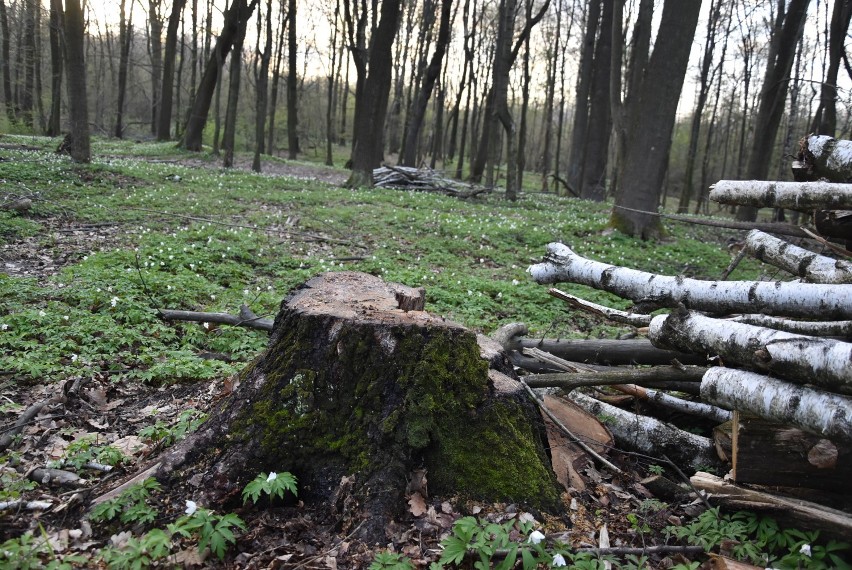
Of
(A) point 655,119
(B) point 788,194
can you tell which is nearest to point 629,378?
(B) point 788,194

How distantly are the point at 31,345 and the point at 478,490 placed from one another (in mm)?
4205

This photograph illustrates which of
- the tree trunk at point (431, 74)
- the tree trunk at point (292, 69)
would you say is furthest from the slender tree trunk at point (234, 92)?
the tree trunk at point (431, 74)

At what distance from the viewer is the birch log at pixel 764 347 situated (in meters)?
2.35

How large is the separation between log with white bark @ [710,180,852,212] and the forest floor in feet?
6.28

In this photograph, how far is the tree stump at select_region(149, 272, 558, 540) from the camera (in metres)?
2.76

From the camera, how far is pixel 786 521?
99.9 inches

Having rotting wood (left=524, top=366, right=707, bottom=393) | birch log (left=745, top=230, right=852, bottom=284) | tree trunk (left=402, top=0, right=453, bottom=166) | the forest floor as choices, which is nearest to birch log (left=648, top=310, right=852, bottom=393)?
rotting wood (left=524, top=366, right=707, bottom=393)

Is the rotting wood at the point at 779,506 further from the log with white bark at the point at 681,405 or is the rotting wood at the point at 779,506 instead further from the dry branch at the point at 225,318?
the dry branch at the point at 225,318

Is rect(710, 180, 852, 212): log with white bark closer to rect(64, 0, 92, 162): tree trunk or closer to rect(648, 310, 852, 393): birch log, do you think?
rect(648, 310, 852, 393): birch log

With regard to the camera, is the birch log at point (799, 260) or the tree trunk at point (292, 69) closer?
the birch log at point (799, 260)

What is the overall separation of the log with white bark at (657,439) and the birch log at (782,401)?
748 millimetres

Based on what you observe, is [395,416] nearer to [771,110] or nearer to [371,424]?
[371,424]

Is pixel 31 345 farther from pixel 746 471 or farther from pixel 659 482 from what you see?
pixel 746 471

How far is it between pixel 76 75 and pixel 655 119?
14216mm
